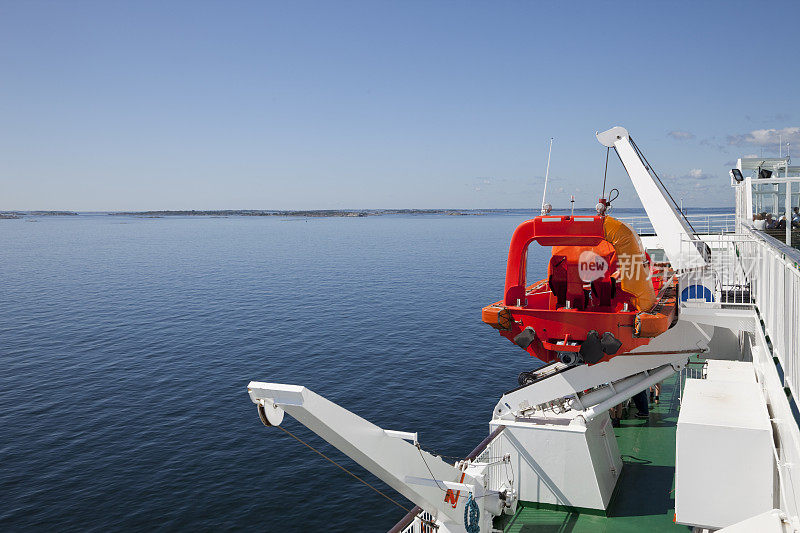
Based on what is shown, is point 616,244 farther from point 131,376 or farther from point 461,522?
point 131,376

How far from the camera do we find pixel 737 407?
8.29m

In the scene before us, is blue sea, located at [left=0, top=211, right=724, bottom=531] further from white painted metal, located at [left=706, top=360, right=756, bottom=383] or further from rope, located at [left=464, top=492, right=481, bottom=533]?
white painted metal, located at [left=706, top=360, right=756, bottom=383]

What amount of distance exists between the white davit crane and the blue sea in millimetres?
9667

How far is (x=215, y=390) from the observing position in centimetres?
2484

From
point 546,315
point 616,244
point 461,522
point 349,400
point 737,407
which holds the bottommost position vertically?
point 349,400

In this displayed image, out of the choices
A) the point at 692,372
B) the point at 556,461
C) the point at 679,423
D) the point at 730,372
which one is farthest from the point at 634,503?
the point at 692,372

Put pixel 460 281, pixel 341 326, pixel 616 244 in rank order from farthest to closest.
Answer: pixel 460 281 < pixel 341 326 < pixel 616 244

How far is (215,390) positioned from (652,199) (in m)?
19.2

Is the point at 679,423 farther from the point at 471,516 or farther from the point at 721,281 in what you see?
the point at 721,281

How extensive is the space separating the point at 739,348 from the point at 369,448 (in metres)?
12.7

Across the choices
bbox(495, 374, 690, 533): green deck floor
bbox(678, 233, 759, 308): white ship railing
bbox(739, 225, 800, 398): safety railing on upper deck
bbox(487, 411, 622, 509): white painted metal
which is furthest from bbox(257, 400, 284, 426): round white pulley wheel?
bbox(678, 233, 759, 308): white ship railing

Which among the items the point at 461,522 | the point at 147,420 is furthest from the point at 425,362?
the point at 461,522

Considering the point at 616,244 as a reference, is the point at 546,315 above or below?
below

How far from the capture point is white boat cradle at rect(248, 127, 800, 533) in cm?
622
